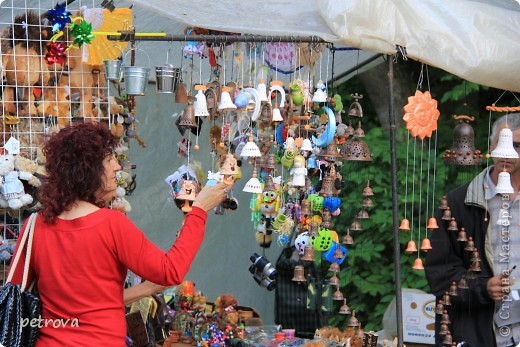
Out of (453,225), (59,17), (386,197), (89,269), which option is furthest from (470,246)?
(386,197)

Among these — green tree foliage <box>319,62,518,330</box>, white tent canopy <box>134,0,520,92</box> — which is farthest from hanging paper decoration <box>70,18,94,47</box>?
green tree foliage <box>319,62,518,330</box>

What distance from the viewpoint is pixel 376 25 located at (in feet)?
12.5

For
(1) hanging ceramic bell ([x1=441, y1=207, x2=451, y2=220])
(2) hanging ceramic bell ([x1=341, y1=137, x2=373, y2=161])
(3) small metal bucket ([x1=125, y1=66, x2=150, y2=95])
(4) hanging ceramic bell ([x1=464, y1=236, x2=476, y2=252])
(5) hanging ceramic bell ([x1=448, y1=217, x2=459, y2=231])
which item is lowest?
(4) hanging ceramic bell ([x1=464, y1=236, x2=476, y2=252])

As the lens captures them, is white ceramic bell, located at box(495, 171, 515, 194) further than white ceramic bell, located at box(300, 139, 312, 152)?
No

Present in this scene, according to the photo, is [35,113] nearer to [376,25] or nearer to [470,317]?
[376,25]

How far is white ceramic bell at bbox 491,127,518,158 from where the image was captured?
4.04 metres

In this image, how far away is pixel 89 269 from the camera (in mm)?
3035

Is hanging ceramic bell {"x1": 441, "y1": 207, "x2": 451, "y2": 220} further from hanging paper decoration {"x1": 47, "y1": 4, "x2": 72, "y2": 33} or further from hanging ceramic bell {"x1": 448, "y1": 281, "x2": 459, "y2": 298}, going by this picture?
hanging paper decoration {"x1": 47, "y1": 4, "x2": 72, "y2": 33}

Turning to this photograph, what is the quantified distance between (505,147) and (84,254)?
1.95 metres

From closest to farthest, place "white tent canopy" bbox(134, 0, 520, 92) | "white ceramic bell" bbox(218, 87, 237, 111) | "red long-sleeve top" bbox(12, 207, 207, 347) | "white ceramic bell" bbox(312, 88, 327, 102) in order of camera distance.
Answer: "red long-sleeve top" bbox(12, 207, 207, 347), "white tent canopy" bbox(134, 0, 520, 92), "white ceramic bell" bbox(218, 87, 237, 111), "white ceramic bell" bbox(312, 88, 327, 102)

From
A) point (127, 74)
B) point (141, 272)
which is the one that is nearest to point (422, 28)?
point (127, 74)

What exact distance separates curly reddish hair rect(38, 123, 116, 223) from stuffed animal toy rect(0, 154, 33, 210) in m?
1.24

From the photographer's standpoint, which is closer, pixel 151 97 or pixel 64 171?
pixel 64 171

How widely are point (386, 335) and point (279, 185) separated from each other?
181 centimetres
